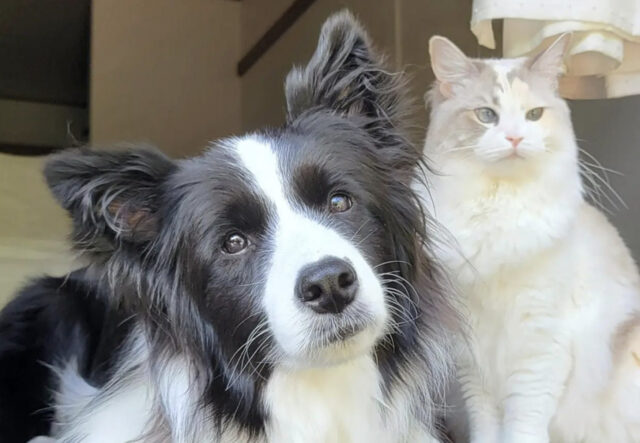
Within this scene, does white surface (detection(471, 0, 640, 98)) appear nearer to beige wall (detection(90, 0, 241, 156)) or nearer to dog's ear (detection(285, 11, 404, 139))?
dog's ear (detection(285, 11, 404, 139))

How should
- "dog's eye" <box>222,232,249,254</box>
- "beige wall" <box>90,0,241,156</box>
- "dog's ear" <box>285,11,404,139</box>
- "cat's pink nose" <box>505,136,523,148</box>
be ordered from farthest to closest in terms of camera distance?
"beige wall" <box>90,0,241,156</box> < "cat's pink nose" <box>505,136,523,148</box> < "dog's ear" <box>285,11,404,139</box> < "dog's eye" <box>222,232,249,254</box>

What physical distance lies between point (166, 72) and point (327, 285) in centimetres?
451

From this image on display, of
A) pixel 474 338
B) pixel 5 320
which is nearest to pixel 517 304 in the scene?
pixel 474 338

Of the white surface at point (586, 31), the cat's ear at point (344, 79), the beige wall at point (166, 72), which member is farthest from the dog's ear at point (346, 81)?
the beige wall at point (166, 72)

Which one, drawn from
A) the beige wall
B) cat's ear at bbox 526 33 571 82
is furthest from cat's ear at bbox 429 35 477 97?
the beige wall

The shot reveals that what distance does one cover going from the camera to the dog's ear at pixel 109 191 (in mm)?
1200

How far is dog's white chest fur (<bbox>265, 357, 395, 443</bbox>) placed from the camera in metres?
1.32

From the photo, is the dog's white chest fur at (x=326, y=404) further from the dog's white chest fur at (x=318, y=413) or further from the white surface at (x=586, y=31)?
the white surface at (x=586, y=31)

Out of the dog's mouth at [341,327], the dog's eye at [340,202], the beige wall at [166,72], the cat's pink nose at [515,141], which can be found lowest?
the dog's mouth at [341,327]

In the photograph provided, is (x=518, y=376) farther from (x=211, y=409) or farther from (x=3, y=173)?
(x=3, y=173)

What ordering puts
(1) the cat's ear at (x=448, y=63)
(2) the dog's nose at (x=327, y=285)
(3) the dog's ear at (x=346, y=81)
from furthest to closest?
(1) the cat's ear at (x=448, y=63) < (3) the dog's ear at (x=346, y=81) < (2) the dog's nose at (x=327, y=285)

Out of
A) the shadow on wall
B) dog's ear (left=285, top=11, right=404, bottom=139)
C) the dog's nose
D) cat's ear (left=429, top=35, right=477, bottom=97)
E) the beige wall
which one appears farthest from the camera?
the beige wall

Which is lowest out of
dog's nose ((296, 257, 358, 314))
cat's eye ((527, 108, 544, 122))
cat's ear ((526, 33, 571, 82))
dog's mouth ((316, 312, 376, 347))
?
dog's mouth ((316, 312, 376, 347))

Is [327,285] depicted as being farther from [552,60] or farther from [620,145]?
[620,145]
